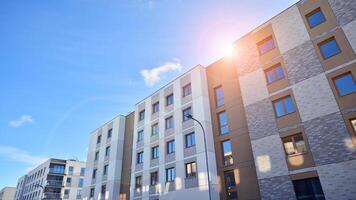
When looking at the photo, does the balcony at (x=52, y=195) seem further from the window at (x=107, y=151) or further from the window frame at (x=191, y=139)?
the window frame at (x=191, y=139)

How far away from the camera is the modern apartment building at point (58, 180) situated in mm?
56656

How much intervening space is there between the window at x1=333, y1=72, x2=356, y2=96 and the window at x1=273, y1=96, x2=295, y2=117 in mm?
2988

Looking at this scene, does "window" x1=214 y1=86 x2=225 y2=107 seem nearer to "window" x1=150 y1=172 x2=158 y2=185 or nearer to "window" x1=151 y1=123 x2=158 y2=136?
"window" x1=151 y1=123 x2=158 y2=136

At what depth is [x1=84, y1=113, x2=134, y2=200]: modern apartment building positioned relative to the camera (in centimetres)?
2998

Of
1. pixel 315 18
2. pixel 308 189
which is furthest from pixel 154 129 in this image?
pixel 315 18

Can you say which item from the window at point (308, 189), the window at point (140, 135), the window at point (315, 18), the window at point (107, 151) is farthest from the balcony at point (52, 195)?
A: the window at point (315, 18)

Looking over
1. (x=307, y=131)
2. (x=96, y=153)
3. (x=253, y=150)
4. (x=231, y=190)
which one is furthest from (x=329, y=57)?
(x=96, y=153)

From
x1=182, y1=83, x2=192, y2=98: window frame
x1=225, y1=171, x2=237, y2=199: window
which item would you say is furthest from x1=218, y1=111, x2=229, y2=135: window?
x1=182, y1=83, x2=192, y2=98: window frame

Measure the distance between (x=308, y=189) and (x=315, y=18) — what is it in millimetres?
11955

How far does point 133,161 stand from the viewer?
92.7ft

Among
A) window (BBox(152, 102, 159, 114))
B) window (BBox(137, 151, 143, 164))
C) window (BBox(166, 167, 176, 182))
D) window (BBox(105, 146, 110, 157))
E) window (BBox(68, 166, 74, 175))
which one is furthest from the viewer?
window (BBox(68, 166, 74, 175))

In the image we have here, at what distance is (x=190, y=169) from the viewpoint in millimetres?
21562

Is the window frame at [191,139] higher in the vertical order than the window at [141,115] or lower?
lower

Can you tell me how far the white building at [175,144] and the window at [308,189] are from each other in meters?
6.31
